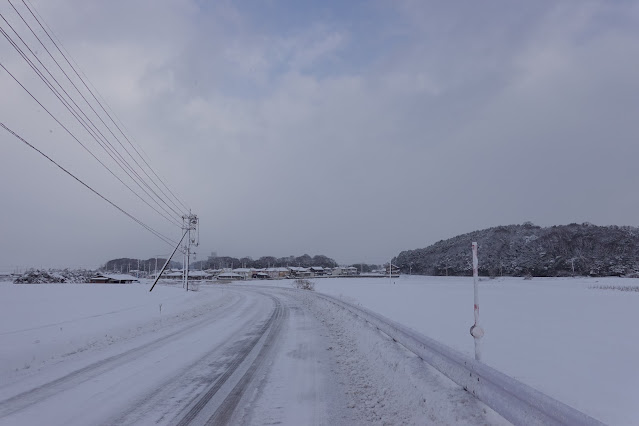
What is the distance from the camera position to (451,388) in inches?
207

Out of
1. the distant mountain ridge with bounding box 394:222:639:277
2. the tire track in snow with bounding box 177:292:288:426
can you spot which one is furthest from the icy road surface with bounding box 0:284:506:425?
the distant mountain ridge with bounding box 394:222:639:277

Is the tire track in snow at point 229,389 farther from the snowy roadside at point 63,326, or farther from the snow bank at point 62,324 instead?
the snow bank at point 62,324

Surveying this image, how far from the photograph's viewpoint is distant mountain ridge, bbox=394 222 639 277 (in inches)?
3385

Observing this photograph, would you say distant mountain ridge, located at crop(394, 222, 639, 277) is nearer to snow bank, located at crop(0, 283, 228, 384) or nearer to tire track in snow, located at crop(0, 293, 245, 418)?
snow bank, located at crop(0, 283, 228, 384)

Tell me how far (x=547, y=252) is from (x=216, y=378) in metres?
108

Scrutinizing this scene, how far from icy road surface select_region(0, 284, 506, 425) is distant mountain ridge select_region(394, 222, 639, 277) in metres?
92.2

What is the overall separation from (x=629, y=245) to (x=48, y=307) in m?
107

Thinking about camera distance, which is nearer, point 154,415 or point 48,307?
point 154,415

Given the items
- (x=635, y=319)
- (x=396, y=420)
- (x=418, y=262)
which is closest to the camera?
(x=396, y=420)

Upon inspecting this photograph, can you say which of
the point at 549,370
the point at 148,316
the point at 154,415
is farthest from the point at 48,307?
the point at 549,370

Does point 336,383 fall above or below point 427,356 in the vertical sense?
below

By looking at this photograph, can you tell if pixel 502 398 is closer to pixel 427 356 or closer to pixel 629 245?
pixel 427 356

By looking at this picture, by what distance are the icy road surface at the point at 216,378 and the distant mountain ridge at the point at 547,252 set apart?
303 ft

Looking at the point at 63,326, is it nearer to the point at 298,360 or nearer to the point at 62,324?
the point at 62,324
